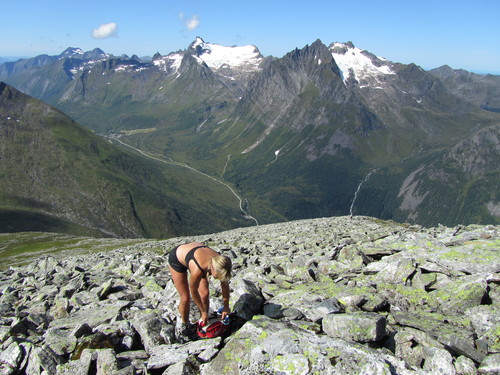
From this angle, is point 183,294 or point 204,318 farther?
point 183,294

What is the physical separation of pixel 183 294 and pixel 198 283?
1.30 m

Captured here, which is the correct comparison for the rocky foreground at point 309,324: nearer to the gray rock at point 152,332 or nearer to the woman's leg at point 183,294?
the gray rock at point 152,332

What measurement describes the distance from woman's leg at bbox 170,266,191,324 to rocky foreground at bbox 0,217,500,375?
0.68m

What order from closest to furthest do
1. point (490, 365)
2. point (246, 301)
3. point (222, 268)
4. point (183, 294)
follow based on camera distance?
point (490, 365), point (222, 268), point (183, 294), point (246, 301)

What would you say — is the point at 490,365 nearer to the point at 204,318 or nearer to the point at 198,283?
the point at 204,318

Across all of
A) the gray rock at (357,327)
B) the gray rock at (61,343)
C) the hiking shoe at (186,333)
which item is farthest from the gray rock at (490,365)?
the gray rock at (61,343)

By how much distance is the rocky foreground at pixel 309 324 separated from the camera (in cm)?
1173

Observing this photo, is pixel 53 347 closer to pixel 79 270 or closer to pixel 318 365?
pixel 318 365

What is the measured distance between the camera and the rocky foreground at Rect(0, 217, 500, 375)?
462 inches

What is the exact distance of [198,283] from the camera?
14.7 meters

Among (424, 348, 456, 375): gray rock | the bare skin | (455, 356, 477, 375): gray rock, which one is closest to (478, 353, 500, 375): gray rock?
(455, 356, 477, 375): gray rock

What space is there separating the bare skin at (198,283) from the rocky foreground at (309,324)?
1026 mm

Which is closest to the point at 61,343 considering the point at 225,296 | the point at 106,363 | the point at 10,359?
the point at 10,359

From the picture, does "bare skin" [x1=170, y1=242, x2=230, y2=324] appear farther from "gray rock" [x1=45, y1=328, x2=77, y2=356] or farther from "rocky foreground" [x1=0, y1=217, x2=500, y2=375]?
"gray rock" [x1=45, y1=328, x2=77, y2=356]
